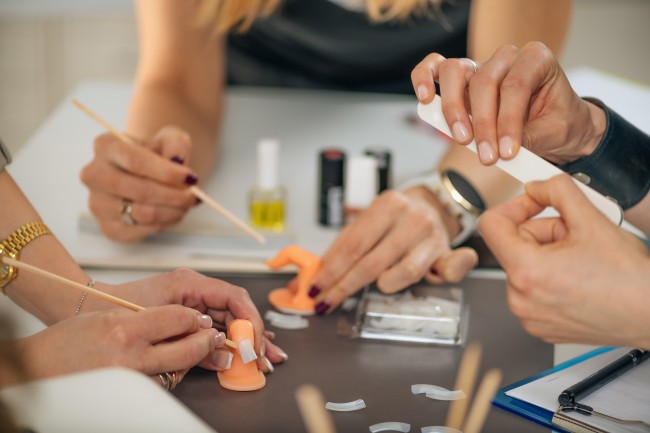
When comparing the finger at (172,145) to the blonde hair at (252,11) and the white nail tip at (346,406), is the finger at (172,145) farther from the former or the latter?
the white nail tip at (346,406)

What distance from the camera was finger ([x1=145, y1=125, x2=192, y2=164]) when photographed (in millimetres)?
1337

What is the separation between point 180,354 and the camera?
34.1 inches

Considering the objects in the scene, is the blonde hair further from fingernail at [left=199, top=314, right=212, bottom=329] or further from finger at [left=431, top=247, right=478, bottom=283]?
fingernail at [left=199, top=314, right=212, bottom=329]

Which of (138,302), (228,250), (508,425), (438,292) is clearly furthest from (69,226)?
(508,425)

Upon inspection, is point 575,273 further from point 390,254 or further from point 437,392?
point 390,254

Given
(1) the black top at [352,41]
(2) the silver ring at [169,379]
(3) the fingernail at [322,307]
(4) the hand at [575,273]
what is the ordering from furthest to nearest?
1. (1) the black top at [352,41]
2. (3) the fingernail at [322,307]
3. (2) the silver ring at [169,379]
4. (4) the hand at [575,273]

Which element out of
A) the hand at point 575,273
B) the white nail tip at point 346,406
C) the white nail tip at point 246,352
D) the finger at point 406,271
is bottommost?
the white nail tip at point 346,406

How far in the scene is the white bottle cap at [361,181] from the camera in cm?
147

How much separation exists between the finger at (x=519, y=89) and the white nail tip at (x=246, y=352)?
33 cm

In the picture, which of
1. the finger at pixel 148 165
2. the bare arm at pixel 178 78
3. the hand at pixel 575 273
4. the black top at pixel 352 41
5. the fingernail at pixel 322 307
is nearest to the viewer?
the hand at pixel 575 273

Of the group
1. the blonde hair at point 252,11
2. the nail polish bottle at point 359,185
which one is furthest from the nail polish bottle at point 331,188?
the blonde hair at point 252,11

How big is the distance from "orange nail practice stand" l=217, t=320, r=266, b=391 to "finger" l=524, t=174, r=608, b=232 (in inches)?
13.2

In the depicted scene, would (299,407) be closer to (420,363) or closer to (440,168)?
(420,363)

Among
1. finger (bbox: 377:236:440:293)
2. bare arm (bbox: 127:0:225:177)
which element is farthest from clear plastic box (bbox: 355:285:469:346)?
bare arm (bbox: 127:0:225:177)
